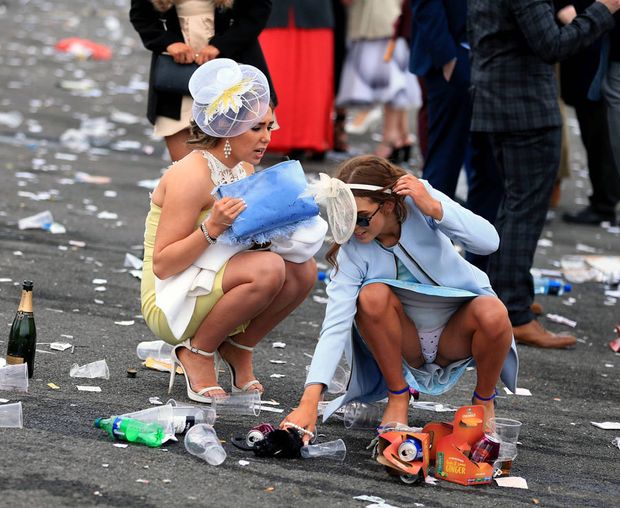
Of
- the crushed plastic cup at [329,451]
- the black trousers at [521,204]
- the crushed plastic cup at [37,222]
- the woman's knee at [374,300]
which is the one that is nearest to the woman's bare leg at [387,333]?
the woman's knee at [374,300]

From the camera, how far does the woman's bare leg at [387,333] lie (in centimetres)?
436

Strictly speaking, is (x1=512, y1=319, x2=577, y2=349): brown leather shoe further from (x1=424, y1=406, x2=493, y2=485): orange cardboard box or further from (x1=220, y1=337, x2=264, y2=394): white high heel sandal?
(x1=424, y1=406, x2=493, y2=485): orange cardboard box

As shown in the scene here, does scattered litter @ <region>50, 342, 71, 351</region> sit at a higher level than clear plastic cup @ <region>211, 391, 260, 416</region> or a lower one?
lower

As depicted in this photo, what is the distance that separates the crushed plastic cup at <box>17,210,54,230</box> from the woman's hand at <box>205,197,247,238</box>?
341 centimetres

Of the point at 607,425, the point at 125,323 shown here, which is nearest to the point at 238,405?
the point at 125,323

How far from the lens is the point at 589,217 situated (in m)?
9.73

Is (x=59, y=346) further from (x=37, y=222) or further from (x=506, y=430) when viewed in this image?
(x=37, y=222)

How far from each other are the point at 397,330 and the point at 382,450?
1.60 feet

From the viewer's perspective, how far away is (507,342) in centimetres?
439

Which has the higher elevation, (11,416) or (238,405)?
(11,416)

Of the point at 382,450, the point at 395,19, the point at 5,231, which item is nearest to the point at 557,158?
the point at 382,450

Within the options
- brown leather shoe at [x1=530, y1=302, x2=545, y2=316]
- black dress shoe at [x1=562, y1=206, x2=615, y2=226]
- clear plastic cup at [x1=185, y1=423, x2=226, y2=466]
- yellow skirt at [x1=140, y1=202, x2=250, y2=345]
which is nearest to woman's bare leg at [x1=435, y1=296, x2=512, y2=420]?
yellow skirt at [x1=140, y1=202, x2=250, y2=345]

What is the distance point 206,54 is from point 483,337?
7.94ft

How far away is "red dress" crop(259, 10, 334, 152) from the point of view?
10.4 meters
